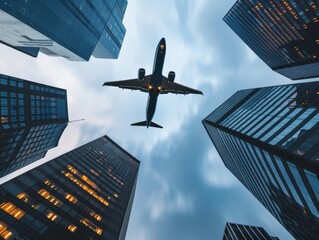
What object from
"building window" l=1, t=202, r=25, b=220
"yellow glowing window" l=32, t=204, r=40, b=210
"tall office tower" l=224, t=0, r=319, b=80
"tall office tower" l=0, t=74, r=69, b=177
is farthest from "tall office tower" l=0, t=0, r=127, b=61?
"tall office tower" l=224, t=0, r=319, b=80

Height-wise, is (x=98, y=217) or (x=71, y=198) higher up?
(x=71, y=198)

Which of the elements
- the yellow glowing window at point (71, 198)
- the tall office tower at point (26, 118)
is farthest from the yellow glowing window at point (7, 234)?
the tall office tower at point (26, 118)

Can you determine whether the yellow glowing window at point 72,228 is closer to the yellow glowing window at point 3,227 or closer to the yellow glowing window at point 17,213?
the yellow glowing window at point 17,213

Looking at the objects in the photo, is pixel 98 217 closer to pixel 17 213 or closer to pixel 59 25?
Result: pixel 17 213

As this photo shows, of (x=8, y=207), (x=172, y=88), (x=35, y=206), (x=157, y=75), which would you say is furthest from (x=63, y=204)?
(x=172, y=88)

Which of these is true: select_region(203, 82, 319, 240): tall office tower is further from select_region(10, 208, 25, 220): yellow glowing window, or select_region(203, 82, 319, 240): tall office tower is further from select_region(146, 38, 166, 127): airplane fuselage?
select_region(10, 208, 25, 220): yellow glowing window

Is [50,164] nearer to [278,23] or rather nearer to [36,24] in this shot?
[36,24]

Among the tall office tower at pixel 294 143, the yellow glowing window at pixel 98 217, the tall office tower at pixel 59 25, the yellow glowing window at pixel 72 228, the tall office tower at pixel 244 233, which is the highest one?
the tall office tower at pixel 59 25
